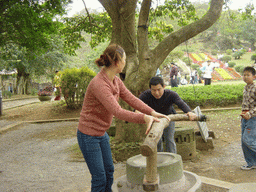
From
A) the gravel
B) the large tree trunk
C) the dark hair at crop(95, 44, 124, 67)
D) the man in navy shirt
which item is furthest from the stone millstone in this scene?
the large tree trunk

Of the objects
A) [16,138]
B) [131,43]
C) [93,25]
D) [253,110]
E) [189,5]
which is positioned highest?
[189,5]

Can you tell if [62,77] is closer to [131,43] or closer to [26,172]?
[131,43]

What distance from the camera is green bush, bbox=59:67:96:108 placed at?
42.2 feet

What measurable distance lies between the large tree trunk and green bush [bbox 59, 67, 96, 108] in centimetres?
618

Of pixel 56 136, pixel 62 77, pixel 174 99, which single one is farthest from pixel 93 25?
pixel 174 99

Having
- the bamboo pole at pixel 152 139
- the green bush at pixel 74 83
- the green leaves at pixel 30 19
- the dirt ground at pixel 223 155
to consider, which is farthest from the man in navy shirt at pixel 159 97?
the green bush at pixel 74 83

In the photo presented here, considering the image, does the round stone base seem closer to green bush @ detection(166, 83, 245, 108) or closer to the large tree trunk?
the large tree trunk

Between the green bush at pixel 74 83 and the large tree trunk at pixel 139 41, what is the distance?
6.18m

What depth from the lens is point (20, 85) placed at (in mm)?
30453

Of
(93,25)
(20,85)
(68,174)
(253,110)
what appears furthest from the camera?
(20,85)

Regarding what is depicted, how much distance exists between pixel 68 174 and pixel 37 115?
8.62m

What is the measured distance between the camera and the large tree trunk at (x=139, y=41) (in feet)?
21.9

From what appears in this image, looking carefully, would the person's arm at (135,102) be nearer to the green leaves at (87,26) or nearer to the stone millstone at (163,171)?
the stone millstone at (163,171)

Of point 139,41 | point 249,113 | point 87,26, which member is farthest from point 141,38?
point 87,26
